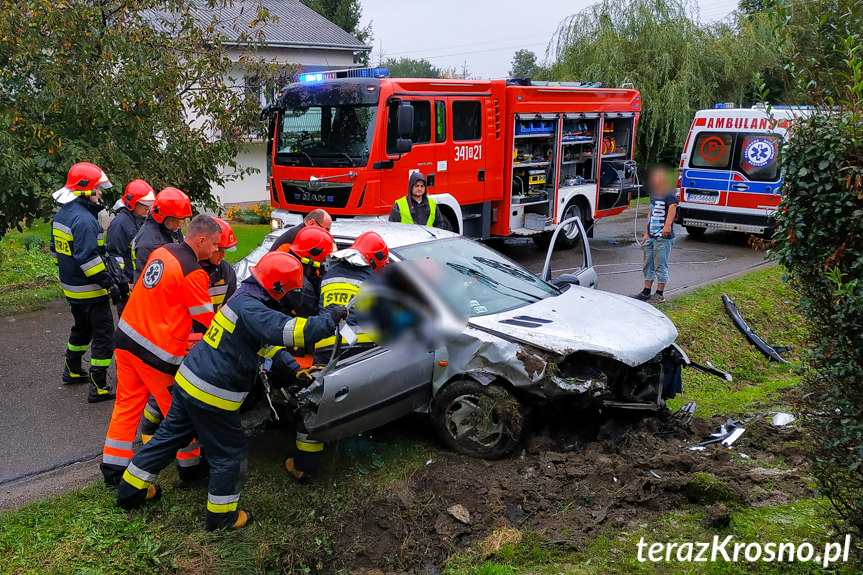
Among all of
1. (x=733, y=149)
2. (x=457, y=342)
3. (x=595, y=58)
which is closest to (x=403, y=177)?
(x=457, y=342)

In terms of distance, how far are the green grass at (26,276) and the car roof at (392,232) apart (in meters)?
4.97

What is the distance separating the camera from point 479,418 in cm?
468

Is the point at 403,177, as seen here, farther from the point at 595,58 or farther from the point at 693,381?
the point at 595,58

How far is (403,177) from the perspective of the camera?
30.9ft

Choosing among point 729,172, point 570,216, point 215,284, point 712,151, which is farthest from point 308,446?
point 712,151

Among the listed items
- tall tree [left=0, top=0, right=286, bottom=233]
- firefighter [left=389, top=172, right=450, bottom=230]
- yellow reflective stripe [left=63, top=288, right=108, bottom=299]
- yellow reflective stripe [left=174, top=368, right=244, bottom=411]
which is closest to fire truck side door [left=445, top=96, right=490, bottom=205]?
firefighter [left=389, top=172, right=450, bottom=230]

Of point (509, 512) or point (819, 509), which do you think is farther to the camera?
point (509, 512)

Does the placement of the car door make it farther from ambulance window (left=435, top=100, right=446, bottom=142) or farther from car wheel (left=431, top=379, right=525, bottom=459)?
ambulance window (left=435, top=100, right=446, bottom=142)

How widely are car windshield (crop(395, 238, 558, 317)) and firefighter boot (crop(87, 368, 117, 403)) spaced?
2730mm

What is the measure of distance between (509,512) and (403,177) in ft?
19.9

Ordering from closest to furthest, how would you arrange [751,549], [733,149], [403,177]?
[751,549]
[403,177]
[733,149]

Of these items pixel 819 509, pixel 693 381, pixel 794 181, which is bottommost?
pixel 693 381

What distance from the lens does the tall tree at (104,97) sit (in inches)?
298

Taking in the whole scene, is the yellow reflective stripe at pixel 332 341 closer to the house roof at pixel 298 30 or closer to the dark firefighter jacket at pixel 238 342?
the dark firefighter jacket at pixel 238 342
